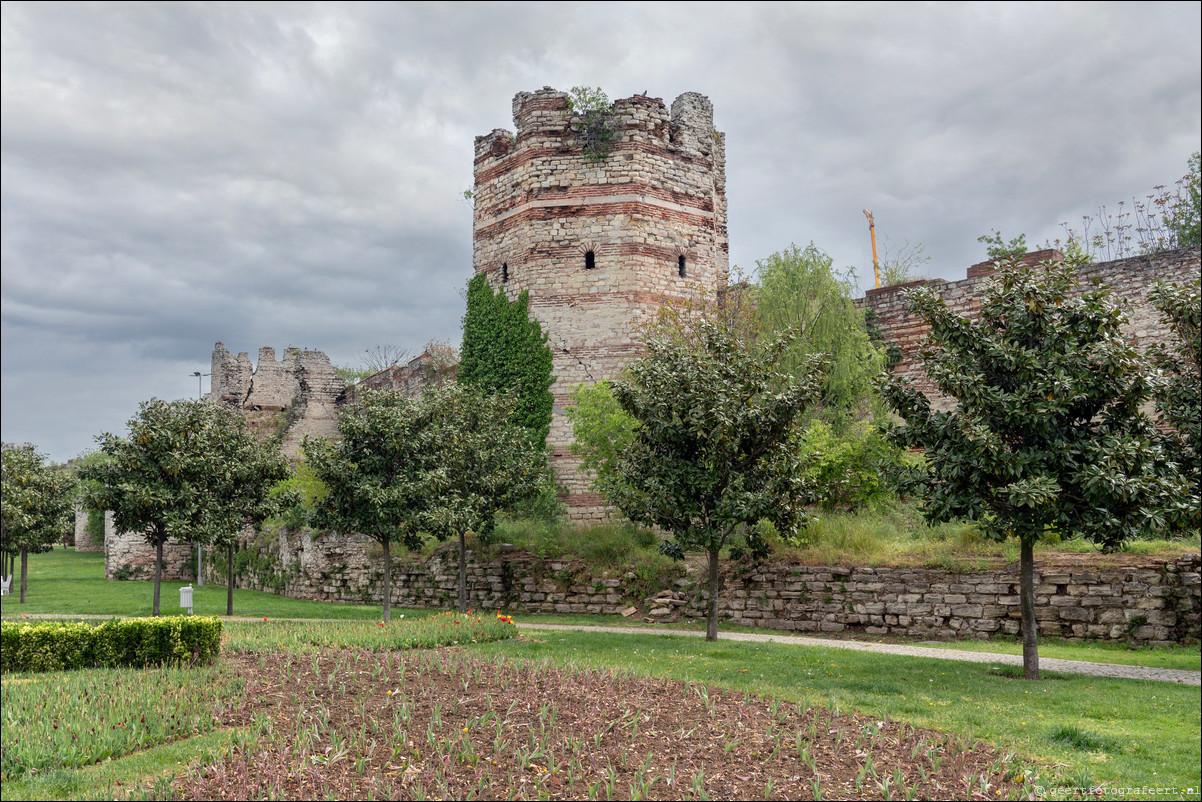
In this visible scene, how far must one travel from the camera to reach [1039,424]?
33.8 feet

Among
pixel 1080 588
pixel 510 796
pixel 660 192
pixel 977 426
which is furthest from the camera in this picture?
pixel 660 192

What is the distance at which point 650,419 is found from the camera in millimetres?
14555

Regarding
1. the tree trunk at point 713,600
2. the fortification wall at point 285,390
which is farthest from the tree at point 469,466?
the fortification wall at point 285,390

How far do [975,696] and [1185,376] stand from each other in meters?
5.08

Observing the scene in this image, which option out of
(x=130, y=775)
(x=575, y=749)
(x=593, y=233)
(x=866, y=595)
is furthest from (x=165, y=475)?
(x=575, y=749)

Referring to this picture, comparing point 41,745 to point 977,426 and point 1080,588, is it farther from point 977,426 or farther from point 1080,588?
point 1080,588

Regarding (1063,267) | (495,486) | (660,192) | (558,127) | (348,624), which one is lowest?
(348,624)

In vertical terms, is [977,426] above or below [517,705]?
above

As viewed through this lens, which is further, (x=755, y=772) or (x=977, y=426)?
(x=977, y=426)

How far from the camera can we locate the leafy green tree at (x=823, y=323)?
21281mm

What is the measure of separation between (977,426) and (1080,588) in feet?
18.3

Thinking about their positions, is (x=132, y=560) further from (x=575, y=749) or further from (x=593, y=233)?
(x=575, y=749)

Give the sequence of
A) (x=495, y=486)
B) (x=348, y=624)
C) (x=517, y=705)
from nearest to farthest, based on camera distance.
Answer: (x=517, y=705), (x=348, y=624), (x=495, y=486)

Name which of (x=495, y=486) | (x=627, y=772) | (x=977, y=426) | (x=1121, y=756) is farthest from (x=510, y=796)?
(x=495, y=486)
